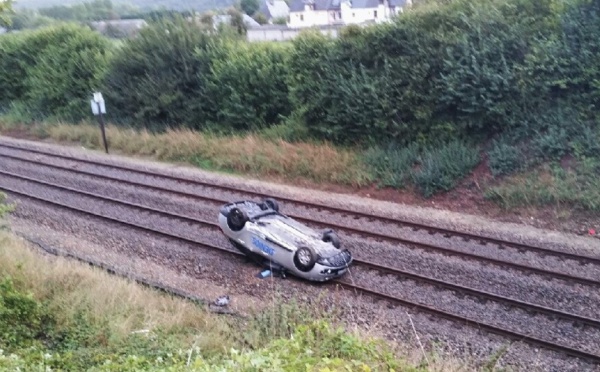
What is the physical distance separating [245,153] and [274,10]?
35.1 m

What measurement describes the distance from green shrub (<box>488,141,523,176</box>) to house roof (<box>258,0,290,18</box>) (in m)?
36.9

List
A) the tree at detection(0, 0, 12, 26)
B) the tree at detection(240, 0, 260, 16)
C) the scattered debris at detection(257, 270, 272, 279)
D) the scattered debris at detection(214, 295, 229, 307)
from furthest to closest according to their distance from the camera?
1. the tree at detection(240, 0, 260, 16)
2. the scattered debris at detection(257, 270, 272, 279)
3. the tree at detection(0, 0, 12, 26)
4. the scattered debris at detection(214, 295, 229, 307)

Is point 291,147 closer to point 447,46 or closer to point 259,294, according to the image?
point 447,46

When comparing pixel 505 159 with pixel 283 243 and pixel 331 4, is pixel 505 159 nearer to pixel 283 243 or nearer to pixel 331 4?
pixel 283 243

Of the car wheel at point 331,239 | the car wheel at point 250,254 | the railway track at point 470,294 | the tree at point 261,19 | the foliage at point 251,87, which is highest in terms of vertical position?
the tree at point 261,19

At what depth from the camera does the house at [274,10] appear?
170ft

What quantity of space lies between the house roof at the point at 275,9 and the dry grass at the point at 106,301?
4302 centimetres

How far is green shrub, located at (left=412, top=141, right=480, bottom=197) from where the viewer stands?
16984 mm

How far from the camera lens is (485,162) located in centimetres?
1753

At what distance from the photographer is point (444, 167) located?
56.6 ft

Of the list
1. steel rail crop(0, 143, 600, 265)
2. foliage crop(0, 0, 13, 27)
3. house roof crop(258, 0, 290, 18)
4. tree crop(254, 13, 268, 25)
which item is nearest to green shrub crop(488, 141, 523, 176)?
steel rail crop(0, 143, 600, 265)

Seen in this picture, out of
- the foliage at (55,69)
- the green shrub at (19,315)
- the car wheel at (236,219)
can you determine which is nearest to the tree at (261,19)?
the foliage at (55,69)

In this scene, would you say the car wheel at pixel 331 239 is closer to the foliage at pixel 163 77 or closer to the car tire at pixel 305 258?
the car tire at pixel 305 258

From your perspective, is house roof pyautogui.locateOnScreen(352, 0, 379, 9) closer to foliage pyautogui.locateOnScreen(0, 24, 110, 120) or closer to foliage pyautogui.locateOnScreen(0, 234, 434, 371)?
foliage pyautogui.locateOnScreen(0, 24, 110, 120)
